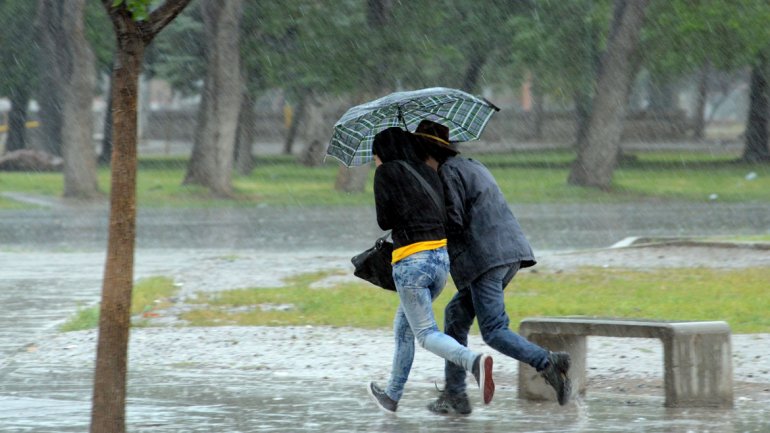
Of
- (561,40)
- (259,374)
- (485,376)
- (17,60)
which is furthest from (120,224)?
(17,60)

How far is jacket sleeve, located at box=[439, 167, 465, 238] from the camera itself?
7895mm

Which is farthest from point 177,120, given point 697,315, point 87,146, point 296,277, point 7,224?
point 697,315

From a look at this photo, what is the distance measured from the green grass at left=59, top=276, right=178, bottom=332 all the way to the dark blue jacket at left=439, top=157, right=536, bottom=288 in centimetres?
418

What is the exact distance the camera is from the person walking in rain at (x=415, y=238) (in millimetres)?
7770

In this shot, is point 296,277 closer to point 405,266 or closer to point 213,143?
point 405,266

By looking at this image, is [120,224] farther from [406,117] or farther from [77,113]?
[77,113]

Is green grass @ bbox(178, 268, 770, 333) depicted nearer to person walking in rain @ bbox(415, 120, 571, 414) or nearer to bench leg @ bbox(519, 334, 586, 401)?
bench leg @ bbox(519, 334, 586, 401)

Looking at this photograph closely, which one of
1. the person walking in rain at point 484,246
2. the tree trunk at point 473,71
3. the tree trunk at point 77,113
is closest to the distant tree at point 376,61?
the tree trunk at point 77,113

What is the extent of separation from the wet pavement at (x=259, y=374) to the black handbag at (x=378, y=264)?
77 cm

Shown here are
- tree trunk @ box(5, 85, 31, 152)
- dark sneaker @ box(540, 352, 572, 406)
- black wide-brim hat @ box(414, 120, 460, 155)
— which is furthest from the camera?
tree trunk @ box(5, 85, 31, 152)

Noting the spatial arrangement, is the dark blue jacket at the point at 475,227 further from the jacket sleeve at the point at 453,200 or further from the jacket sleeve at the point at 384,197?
the jacket sleeve at the point at 384,197

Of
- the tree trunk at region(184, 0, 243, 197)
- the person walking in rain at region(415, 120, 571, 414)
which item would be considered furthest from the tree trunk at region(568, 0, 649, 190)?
the person walking in rain at region(415, 120, 571, 414)

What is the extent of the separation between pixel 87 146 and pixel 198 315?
812 inches

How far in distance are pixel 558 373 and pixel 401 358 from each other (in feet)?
3.17
